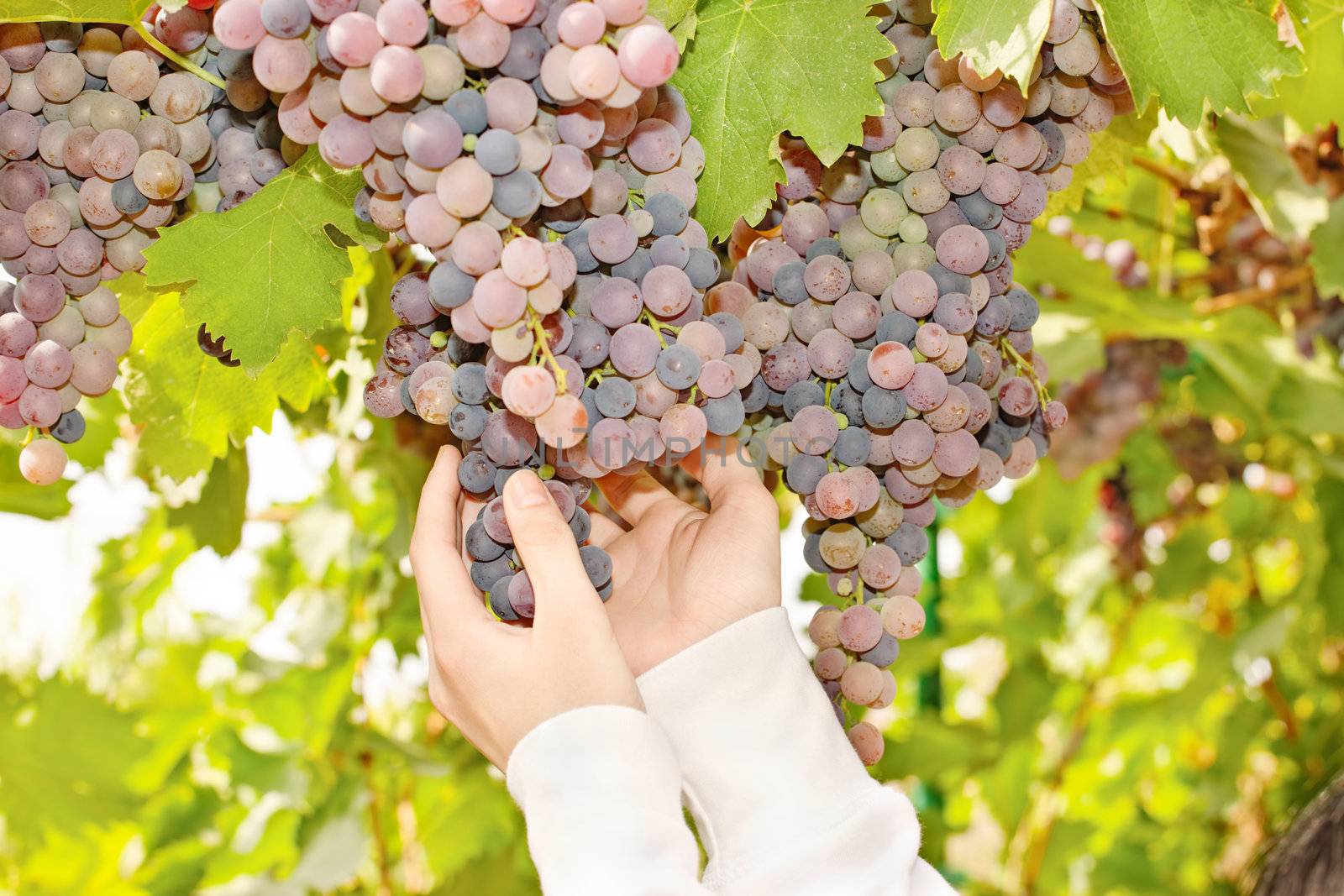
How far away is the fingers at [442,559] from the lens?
0.62 metres

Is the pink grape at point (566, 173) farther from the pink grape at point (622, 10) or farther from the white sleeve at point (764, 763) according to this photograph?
the white sleeve at point (764, 763)

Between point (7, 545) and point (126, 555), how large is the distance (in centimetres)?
14

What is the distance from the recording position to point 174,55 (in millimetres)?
587

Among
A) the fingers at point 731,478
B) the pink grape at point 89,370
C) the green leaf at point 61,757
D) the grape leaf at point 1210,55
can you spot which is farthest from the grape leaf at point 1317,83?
the green leaf at point 61,757

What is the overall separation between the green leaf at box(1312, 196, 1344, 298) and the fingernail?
2.96ft

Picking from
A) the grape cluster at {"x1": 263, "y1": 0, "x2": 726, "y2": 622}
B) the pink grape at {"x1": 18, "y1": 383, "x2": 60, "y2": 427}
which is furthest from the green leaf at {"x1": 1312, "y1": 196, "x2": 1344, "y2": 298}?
the pink grape at {"x1": 18, "y1": 383, "x2": 60, "y2": 427}

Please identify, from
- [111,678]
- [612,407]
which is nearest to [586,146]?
[612,407]

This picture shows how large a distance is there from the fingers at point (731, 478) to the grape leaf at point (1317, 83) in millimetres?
549

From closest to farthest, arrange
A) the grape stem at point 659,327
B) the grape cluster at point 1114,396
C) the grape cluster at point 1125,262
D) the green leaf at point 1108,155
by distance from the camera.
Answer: the grape stem at point 659,327, the green leaf at point 1108,155, the grape cluster at point 1114,396, the grape cluster at point 1125,262

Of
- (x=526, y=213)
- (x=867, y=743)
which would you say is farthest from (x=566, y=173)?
(x=867, y=743)

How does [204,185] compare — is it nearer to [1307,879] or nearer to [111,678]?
[111,678]

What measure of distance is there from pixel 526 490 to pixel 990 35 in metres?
0.34

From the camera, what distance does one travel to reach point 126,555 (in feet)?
4.85

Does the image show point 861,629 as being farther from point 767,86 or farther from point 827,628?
point 767,86
